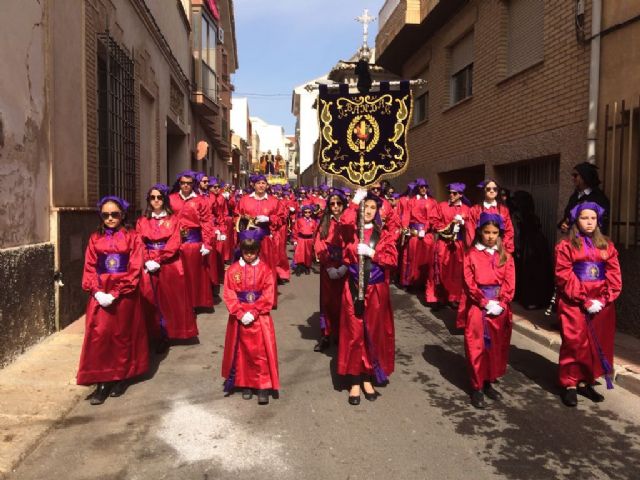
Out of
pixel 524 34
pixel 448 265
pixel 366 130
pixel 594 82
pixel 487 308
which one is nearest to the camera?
pixel 487 308

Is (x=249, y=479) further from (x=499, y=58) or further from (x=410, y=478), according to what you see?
(x=499, y=58)

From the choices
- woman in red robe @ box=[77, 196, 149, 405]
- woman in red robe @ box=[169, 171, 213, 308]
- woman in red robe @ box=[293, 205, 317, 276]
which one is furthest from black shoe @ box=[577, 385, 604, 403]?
woman in red robe @ box=[293, 205, 317, 276]

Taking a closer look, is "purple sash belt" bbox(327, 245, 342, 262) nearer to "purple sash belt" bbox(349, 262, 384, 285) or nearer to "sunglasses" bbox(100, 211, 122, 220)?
"purple sash belt" bbox(349, 262, 384, 285)

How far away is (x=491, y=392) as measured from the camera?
514 cm

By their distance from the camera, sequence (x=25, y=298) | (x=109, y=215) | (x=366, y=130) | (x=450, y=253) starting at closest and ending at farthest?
(x=109, y=215) < (x=366, y=130) < (x=25, y=298) < (x=450, y=253)

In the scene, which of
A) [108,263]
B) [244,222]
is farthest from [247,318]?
[244,222]

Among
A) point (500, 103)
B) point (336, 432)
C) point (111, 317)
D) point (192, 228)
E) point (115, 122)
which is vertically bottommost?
point (336, 432)

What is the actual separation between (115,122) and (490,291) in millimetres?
7625

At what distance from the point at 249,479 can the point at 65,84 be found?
6088 millimetres

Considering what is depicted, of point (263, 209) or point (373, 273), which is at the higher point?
point (263, 209)

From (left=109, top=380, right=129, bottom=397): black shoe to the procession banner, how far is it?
277cm

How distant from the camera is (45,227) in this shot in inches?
274

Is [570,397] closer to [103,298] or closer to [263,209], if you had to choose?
[103,298]

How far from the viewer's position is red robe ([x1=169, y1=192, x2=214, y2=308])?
783 cm
